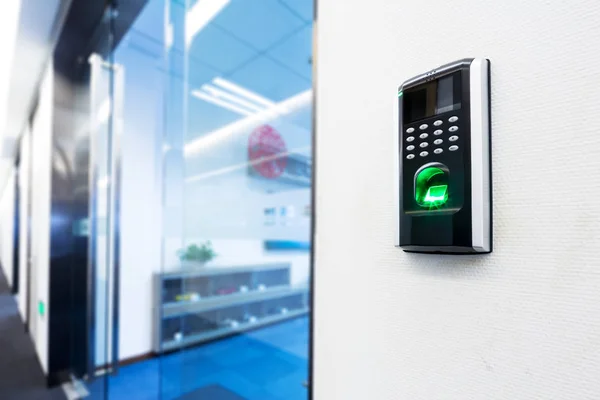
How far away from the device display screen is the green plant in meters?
2.14

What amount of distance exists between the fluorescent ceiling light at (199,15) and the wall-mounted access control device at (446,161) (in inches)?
82.8

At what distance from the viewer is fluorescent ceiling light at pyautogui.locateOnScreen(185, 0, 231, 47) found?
2.04m

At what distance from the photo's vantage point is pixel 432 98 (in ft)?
1.13

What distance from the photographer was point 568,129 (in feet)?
0.89

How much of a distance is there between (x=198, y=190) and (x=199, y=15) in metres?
1.15

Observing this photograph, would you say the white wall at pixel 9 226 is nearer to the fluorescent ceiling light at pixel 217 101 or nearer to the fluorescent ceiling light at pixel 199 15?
the fluorescent ceiling light at pixel 217 101

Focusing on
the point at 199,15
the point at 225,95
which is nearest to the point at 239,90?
the point at 225,95

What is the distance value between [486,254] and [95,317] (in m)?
2.44

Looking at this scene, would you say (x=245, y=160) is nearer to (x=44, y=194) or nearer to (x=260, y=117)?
(x=260, y=117)

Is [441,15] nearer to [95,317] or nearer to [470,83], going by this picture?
[470,83]

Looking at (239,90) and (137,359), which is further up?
(239,90)

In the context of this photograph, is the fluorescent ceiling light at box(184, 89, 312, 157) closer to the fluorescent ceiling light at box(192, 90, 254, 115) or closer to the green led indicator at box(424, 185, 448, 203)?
the fluorescent ceiling light at box(192, 90, 254, 115)

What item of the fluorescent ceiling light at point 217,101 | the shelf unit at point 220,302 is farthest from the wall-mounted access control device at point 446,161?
the shelf unit at point 220,302

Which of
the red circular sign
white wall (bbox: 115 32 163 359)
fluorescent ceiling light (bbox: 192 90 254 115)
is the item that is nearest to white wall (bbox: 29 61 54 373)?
white wall (bbox: 115 32 163 359)
